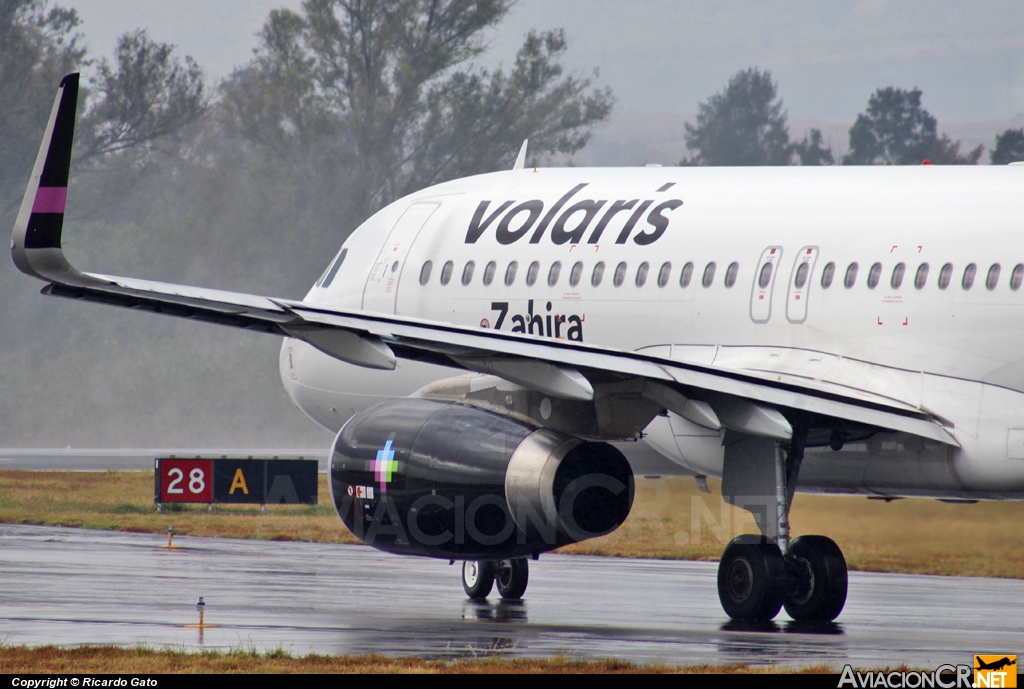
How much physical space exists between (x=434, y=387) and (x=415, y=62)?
50.3 m

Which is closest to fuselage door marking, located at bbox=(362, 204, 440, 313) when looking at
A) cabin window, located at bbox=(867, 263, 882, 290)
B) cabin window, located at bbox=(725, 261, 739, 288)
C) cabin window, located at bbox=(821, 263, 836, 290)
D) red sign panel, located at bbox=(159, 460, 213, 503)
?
cabin window, located at bbox=(725, 261, 739, 288)

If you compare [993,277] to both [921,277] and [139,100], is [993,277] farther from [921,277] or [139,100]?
[139,100]

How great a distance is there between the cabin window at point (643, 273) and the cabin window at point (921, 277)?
10.2 feet

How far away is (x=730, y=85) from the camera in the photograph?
333 ft

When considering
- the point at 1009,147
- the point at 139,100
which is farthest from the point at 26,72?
the point at 1009,147

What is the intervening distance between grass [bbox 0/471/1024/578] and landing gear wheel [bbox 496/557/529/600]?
503cm

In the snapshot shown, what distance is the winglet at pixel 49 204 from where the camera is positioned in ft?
35.7

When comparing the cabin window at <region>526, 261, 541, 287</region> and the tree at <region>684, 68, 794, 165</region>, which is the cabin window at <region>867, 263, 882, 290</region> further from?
the tree at <region>684, 68, 794, 165</region>

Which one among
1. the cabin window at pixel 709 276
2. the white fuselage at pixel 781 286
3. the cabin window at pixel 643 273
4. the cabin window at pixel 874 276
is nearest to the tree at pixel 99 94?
the white fuselage at pixel 781 286

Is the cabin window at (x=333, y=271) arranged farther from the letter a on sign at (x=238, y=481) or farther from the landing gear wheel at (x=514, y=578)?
the letter a on sign at (x=238, y=481)

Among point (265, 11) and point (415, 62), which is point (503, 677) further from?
point (265, 11)

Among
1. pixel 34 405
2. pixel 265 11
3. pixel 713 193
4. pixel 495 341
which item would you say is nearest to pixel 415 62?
pixel 34 405

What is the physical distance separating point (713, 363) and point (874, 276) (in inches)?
72.8

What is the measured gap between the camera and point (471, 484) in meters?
13.3
